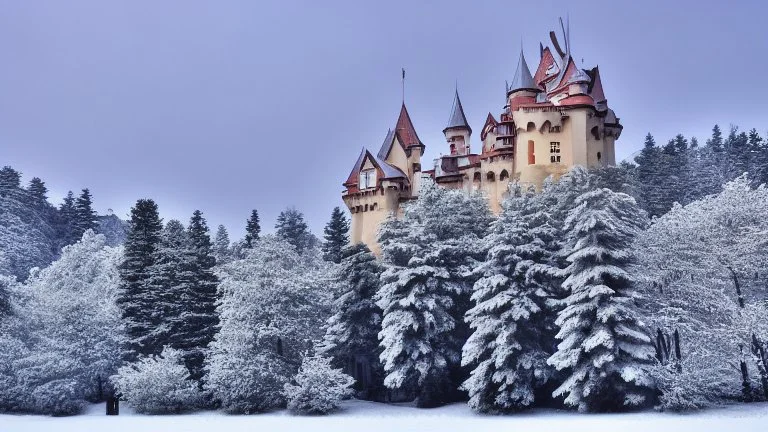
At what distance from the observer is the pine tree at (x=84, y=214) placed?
95.9 meters

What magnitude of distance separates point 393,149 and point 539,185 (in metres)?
16.7

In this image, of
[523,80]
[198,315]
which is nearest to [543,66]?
[523,80]

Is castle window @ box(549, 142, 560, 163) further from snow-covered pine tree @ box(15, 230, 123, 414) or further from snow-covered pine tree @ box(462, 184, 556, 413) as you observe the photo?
snow-covered pine tree @ box(15, 230, 123, 414)

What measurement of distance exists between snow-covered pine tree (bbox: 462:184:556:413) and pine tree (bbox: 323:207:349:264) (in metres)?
40.7

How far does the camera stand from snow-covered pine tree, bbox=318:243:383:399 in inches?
1902

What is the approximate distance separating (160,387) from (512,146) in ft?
101

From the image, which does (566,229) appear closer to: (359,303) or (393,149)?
(359,303)

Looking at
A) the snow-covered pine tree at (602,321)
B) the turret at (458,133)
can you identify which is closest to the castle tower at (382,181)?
the turret at (458,133)

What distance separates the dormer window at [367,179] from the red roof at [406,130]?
4530 millimetres

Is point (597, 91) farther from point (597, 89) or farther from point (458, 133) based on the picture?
point (458, 133)

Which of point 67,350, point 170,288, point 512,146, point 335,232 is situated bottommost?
point 67,350

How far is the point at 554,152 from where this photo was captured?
5603 cm

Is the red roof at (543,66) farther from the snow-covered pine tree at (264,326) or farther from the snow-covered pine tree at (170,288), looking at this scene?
the snow-covered pine tree at (170,288)

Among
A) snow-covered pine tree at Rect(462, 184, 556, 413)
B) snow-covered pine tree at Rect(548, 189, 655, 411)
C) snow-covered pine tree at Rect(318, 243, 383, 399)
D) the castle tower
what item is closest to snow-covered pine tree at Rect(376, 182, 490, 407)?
snow-covered pine tree at Rect(318, 243, 383, 399)
